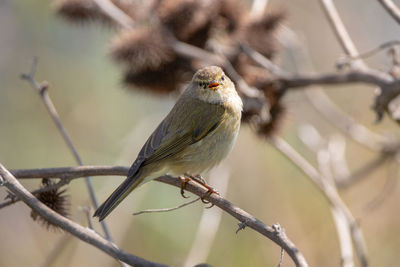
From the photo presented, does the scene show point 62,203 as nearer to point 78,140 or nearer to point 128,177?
point 128,177

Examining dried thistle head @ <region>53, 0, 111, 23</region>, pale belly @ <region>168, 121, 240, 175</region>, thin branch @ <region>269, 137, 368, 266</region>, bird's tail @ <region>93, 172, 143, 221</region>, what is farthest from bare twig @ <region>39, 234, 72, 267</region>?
dried thistle head @ <region>53, 0, 111, 23</region>

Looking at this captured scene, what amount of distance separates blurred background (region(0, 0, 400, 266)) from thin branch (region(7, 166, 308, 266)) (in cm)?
136

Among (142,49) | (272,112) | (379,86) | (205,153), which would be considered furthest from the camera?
(272,112)

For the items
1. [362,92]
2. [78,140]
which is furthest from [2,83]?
[362,92]

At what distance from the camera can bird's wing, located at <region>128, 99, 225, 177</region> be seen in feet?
10.8

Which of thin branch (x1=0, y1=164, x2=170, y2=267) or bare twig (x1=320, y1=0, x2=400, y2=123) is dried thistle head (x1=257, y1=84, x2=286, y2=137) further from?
thin branch (x1=0, y1=164, x2=170, y2=267)

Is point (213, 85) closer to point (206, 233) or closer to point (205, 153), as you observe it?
point (205, 153)

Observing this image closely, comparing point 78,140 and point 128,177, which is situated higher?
point 128,177

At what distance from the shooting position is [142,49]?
13.9ft

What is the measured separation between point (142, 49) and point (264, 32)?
1055 mm

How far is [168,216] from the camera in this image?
526cm

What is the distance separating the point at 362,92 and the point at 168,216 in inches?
97.1

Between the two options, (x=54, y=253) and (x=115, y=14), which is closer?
(x=54, y=253)

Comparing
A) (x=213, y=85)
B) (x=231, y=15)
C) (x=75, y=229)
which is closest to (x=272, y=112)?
(x=231, y=15)
